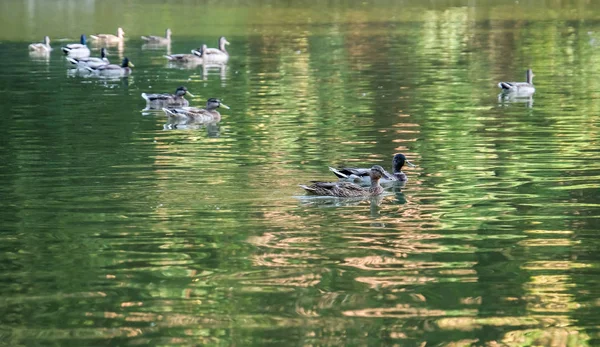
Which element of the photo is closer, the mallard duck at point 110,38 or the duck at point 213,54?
the duck at point 213,54

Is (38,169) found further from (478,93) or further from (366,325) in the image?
(478,93)

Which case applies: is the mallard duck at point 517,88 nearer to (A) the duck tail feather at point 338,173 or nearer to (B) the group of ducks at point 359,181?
(B) the group of ducks at point 359,181

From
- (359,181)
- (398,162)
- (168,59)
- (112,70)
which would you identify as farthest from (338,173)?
(168,59)

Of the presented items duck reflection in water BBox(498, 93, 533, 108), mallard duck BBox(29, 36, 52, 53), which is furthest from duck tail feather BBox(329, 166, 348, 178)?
mallard duck BBox(29, 36, 52, 53)

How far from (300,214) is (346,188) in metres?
1.49

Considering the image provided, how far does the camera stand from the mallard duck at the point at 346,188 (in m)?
17.9

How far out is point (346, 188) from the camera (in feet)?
59.7

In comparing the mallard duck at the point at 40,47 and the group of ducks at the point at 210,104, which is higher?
the mallard duck at the point at 40,47

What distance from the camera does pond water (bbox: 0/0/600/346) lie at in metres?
11.7

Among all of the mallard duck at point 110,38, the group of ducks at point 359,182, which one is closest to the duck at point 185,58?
the mallard duck at point 110,38

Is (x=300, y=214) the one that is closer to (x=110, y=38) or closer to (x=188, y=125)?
(x=188, y=125)

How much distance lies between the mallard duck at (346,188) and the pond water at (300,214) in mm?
190

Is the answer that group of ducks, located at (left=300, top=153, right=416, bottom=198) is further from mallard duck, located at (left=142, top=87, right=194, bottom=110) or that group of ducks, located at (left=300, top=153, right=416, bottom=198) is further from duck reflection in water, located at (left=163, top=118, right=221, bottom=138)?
mallard duck, located at (left=142, top=87, right=194, bottom=110)

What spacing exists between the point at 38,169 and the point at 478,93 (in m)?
15.7
